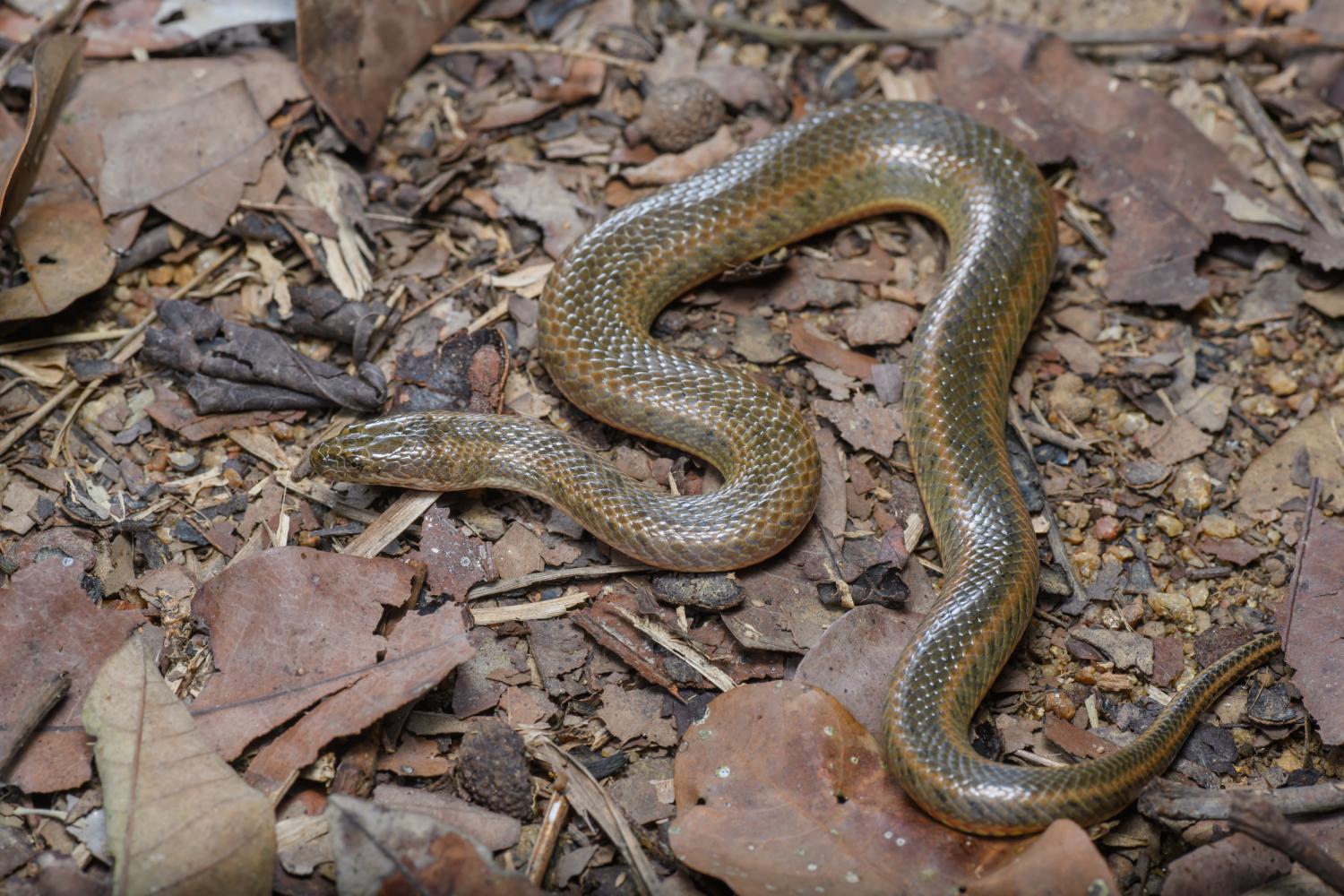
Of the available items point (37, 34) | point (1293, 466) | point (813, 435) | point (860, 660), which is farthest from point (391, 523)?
point (1293, 466)

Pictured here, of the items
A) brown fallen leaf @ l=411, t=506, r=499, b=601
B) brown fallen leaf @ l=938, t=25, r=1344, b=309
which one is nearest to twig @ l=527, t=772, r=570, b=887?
brown fallen leaf @ l=411, t=506, r=499, b=601

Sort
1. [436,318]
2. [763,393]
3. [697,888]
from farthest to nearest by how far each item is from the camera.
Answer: [436,318] → [763,393] → [697,888]

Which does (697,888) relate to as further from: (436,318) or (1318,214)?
(1318,214)

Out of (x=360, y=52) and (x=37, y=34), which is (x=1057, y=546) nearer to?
(x=360, y=52)

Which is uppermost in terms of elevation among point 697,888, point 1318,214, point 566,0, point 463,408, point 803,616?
point 566,0

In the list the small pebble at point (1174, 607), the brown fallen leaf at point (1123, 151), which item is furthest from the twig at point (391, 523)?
the brown fallen leaf at point (1123, 151)

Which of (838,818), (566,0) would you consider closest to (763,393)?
(838,818)

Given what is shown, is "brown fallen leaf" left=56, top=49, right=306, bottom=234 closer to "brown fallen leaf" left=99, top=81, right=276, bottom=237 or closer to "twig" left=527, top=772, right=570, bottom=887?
"brown fallen leaf" left=99, top=81, right=276, bottom=237
